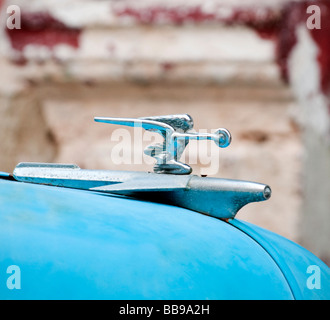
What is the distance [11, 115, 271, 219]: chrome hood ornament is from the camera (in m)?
0.62

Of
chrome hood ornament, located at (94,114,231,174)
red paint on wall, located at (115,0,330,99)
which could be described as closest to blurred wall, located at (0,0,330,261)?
red paint on wall, located at (115,0,330,99)

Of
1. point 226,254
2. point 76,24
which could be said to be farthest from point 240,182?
point 76,24

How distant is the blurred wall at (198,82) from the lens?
1.72 m

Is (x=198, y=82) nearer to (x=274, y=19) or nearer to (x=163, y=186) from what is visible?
(x=274, y=19)

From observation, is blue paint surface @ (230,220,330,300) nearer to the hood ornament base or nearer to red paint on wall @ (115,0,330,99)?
the hood ornament base

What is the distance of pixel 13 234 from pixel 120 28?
1336 mm

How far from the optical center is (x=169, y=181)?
65 centimetres

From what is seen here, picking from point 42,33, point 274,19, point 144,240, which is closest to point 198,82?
point 274,19

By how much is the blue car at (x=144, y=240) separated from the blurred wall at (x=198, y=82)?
105 centimetres

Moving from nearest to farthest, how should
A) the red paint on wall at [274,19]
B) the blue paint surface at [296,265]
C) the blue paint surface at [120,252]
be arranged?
the blue paint surface at [120,252], the blue paint surface at [296,265], the red paint on wall at [274,19]

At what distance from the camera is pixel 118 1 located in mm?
1759

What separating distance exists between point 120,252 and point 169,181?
157mm

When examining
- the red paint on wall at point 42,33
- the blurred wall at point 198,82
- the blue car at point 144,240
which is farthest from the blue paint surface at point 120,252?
the red paint on wall at point 42,33

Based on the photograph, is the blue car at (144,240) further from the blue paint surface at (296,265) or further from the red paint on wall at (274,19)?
the red paint on wall at (274,19)
